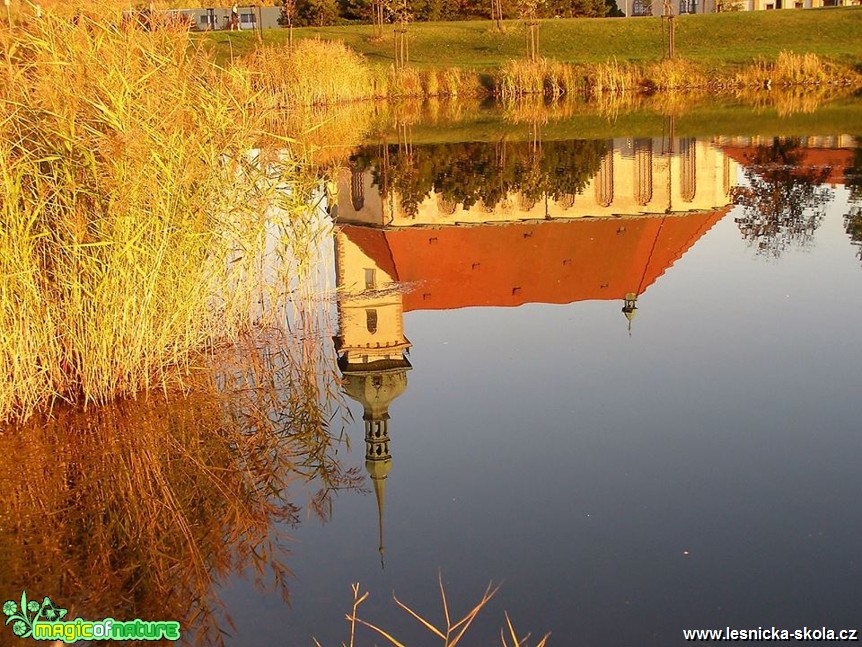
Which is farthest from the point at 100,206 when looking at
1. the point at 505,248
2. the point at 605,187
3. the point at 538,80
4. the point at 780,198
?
the point at 538,80

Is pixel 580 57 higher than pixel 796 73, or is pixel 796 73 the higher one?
pixel 580 57

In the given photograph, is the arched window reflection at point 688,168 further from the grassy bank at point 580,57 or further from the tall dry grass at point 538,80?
the tall dry grass at point 538,80

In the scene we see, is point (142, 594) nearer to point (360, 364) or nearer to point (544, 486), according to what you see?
point (544, 486)

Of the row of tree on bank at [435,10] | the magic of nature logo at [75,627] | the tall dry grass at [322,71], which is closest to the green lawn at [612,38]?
the row of tree on bank at [435,10]

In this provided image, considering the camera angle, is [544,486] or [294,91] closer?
[544,486]

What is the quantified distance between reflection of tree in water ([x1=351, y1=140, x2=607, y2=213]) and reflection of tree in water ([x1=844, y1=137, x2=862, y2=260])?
6.06 metres

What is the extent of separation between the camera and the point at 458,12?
79562mm

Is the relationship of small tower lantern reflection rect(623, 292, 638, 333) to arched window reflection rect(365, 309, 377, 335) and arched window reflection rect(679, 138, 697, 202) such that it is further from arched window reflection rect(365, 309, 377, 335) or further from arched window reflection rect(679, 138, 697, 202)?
arched window reflection rect(679, 138, 697, 202)

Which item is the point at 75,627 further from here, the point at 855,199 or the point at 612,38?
the point at 612,38

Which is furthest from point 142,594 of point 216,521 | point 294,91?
point 294,91

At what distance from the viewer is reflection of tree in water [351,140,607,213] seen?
1039 inches

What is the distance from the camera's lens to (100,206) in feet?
34.9

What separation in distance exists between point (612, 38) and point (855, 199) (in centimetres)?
4420

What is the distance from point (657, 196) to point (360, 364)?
21881 millimetres
